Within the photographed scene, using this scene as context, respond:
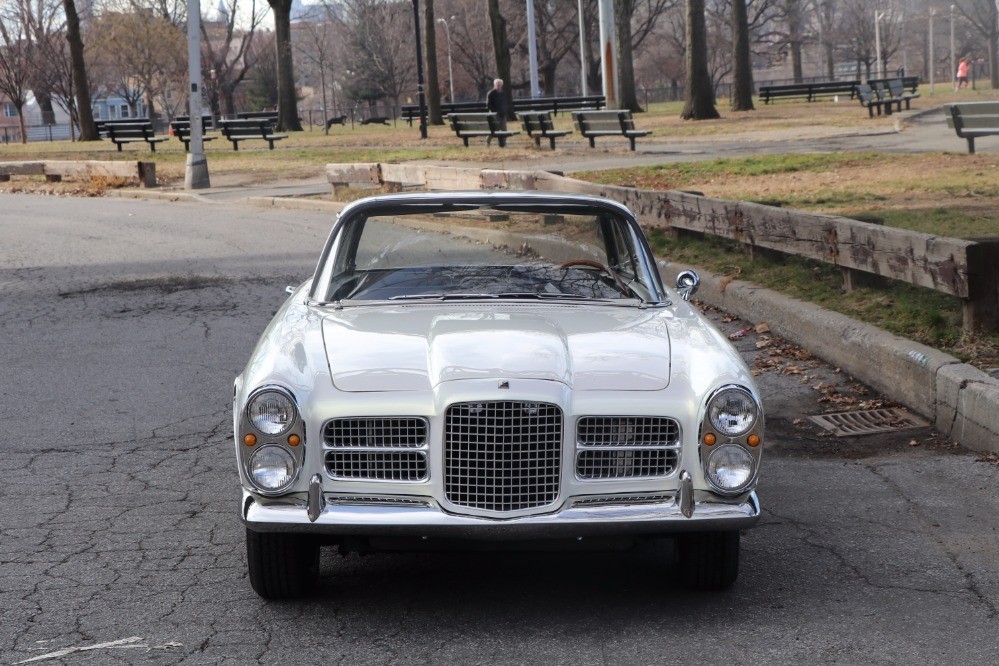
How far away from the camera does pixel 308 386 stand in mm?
4160

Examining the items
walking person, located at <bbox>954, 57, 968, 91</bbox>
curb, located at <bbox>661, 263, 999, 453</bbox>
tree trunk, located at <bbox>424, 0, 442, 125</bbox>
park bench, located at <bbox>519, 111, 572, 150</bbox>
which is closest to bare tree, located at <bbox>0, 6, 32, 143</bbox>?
tree trunk, located at <bbox>424, 0, 442, 125</bbox>

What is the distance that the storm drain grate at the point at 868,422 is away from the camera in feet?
21.4

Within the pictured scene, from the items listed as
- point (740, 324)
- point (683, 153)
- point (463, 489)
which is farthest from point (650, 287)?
point (683, 153)

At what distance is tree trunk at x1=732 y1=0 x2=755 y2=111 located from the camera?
1770 inches

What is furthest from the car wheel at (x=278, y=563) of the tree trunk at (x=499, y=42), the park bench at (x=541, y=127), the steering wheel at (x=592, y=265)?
the tree trunk at (x=499, y=42)

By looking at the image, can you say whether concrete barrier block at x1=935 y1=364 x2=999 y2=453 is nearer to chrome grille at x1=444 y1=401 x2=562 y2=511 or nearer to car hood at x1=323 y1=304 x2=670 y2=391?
car hood at x1=323 y1=304 x2=670 y2=391

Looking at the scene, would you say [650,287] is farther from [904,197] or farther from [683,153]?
[683,153]

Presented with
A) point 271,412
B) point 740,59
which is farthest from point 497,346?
point 740,59

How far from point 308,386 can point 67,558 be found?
1.42 m

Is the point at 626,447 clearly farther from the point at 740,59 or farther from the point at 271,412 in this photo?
the point at 740,59

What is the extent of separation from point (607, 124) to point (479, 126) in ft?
14.2

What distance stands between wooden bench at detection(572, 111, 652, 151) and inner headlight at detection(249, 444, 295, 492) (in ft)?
78.9

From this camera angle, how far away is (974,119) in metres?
19.7

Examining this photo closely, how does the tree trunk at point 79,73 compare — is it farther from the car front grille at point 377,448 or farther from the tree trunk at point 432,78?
the car front grille at point 377,448
